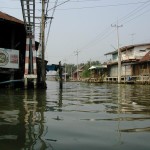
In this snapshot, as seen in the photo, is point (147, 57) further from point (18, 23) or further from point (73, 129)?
point (73, 129)

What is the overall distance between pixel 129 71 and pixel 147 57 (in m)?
6.81

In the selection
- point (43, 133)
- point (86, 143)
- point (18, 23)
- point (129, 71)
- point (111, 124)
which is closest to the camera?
point (86, 143)

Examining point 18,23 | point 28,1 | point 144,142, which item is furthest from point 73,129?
point 18,23

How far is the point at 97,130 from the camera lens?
487cm

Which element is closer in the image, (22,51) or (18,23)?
(18,23)

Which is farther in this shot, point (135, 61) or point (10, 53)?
point (135, 61)

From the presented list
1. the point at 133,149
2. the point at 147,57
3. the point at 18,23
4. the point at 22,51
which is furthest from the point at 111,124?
the point at 147,57

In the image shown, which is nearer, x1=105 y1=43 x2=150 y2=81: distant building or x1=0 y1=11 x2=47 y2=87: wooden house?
x1=0 y1=11 x2=47 y2=87: wooden house

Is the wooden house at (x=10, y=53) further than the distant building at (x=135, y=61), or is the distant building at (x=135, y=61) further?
the distant building at (x=135, y=61)

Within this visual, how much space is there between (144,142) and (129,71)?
47.8 meters

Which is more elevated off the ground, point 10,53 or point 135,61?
point 135,61

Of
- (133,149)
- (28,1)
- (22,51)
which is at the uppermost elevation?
(28,1)

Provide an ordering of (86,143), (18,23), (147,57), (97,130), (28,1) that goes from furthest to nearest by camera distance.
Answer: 1. (147,57)
2. (18,23)
3. (28,1)
4. (97,130)
5. (86,143)

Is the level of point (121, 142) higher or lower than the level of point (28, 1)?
lower
